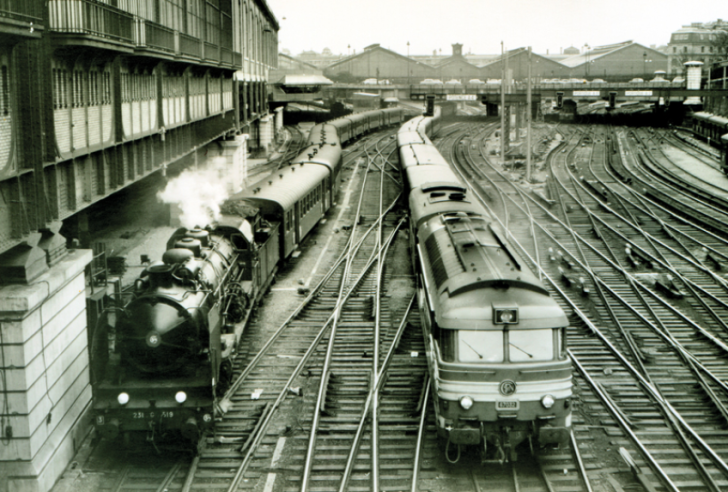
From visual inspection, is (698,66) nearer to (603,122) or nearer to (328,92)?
(603,122)

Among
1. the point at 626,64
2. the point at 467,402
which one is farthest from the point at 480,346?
the point at 626,64

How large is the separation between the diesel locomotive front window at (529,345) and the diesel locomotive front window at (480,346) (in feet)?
0.59

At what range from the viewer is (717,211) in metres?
30.4

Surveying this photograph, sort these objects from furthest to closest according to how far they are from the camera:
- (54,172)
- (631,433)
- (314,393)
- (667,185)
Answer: (667,185) → (314,393) → (631,433) → (54,172)

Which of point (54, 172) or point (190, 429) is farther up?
point (54, 172)

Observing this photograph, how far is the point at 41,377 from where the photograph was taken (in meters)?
10.9

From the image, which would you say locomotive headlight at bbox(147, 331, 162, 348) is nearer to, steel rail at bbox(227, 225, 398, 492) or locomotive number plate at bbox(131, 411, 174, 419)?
locomotive number plate at bbox(131, 411, 174, 419)

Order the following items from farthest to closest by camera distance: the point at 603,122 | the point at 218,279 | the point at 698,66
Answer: the point at 603,122 → the point at 698,66 → the point at 218,279

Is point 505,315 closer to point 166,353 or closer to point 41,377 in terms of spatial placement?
point 166,353

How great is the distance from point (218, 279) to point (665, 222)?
70.0 ft

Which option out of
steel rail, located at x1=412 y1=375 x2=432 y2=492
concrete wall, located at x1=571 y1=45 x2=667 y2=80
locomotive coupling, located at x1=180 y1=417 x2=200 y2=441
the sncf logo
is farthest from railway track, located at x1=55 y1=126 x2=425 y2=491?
concrete wall, located at x1=571 y1=45 x2=667 y2=80

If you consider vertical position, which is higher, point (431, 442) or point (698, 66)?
point (698, 66)

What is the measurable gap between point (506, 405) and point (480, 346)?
0.98m

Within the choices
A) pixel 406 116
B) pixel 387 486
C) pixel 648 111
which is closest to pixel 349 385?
pixel 387 486
